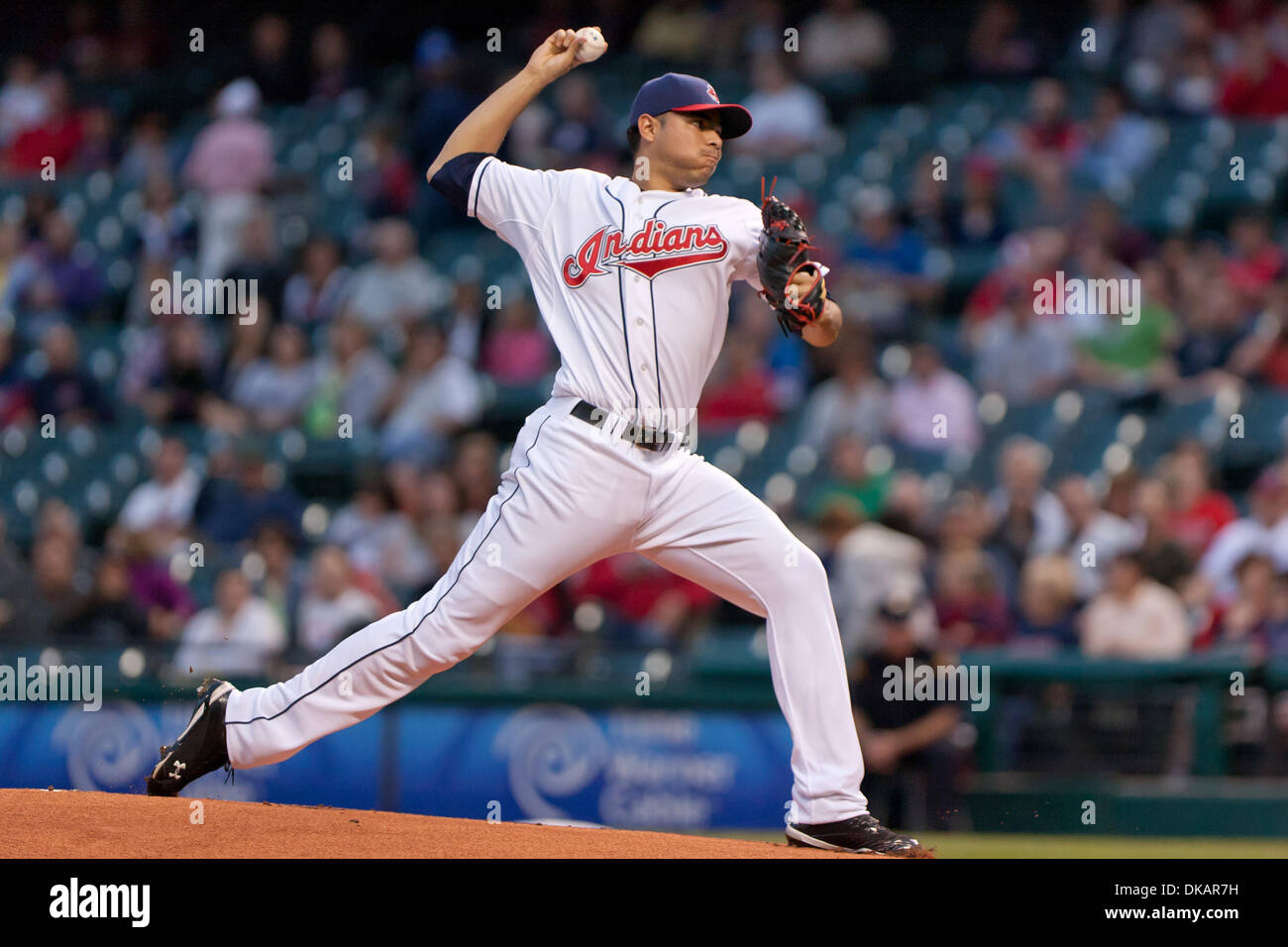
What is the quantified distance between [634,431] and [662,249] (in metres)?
0.49

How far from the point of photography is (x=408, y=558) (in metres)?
9.70

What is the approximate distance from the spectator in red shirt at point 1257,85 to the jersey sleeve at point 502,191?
25.8 feet

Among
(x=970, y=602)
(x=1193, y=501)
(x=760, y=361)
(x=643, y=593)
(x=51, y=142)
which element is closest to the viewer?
(x=970, y=602)

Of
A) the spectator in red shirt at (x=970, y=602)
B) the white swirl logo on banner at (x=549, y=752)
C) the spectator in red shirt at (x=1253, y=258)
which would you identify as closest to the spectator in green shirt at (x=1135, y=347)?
the spectator in red shirt at (x=1253, y=258)

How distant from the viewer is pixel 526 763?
8211 millimetres

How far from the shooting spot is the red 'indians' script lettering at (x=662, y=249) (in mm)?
4742

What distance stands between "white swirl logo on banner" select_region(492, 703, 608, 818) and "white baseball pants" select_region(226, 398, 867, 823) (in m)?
A: 3.40

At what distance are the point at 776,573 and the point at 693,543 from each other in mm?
233

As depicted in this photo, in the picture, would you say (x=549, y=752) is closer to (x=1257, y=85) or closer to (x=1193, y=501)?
(x=1193, y=501)

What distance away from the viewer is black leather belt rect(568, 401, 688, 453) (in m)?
4.70

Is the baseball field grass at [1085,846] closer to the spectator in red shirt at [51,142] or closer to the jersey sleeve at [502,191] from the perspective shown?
the jersey sleeve at [502,191]

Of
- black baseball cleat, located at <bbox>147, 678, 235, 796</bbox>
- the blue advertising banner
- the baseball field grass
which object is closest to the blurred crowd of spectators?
the blue advertising banner

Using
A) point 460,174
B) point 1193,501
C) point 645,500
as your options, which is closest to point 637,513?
point 645,500
